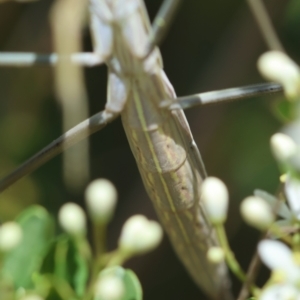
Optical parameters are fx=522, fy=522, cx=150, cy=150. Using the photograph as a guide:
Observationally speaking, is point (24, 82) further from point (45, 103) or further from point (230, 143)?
point (230, 143)

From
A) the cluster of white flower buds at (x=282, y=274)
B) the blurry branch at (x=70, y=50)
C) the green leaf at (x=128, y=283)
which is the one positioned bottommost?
the cluster of white flower buds at (x=282, y=274)

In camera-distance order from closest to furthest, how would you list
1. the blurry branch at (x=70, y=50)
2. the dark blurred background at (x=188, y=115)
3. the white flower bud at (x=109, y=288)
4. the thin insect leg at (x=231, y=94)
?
the white flower bud at (x=109, y=288)
the thin insect leg at (x=231, y=94)
the blurry branch at (x=70, y=50)
the dark blurred background at (x=188, y=115)

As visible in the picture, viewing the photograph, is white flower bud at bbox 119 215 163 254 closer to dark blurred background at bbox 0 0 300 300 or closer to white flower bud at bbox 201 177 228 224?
white flower bud at bbox 201 177 228 224

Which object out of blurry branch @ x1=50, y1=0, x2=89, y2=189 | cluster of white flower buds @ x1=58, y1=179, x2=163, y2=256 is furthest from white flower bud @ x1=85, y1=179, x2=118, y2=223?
blurry branch @ x1=50, y1=0, x2=89, y2=189

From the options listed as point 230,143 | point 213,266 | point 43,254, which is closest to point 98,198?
point 43,254

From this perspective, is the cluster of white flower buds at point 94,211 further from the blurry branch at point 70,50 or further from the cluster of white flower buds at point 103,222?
the blurry branch at point 70,50

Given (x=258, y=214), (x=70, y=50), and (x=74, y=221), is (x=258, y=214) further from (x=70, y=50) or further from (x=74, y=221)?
(x=70, y=50)

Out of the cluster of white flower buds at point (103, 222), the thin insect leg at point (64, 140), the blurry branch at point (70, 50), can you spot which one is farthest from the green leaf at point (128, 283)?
the blurry branch at point (70, 50)
